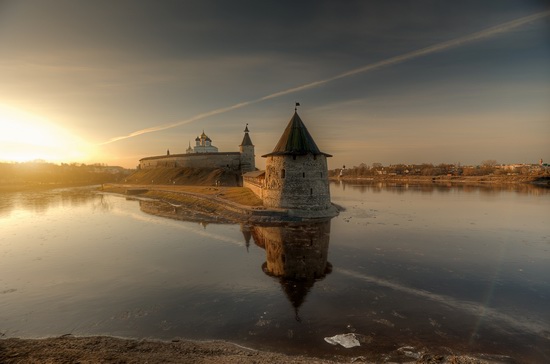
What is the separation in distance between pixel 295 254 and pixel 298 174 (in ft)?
33.8

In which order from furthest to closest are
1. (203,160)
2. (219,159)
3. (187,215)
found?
(203,160) < (219,159) < (187,215)

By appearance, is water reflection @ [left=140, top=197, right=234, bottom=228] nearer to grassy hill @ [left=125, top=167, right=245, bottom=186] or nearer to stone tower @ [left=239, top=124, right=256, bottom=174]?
grassy hill @ [left=125, top=167, right=245, bottom=186]

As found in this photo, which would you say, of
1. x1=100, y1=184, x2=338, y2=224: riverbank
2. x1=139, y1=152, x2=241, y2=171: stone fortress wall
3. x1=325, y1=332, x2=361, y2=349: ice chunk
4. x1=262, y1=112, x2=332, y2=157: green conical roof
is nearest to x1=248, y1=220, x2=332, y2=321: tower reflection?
x1=325, y1=332, x2=361, y2=349: ice chunk

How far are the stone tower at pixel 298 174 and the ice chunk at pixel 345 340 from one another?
16295 mm

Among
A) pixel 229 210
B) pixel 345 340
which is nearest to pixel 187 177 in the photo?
pixel 229 210

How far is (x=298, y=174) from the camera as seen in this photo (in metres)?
23.2

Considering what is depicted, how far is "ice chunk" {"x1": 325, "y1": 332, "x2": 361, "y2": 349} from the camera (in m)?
6.56

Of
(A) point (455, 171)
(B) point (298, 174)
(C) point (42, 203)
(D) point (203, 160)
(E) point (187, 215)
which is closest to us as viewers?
(B) point (298, 174)

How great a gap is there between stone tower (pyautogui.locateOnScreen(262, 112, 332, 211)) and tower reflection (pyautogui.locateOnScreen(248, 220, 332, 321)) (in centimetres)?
286

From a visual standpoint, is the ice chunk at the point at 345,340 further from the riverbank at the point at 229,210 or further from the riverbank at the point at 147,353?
the riverbank at the point at 229,210

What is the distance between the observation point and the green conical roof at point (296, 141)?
75.7 ft

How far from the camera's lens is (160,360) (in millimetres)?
5863

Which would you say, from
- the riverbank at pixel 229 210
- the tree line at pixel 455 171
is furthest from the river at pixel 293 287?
the tree line at pixel 455 171

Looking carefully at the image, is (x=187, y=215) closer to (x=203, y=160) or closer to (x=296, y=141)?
(x=296, y=141)
